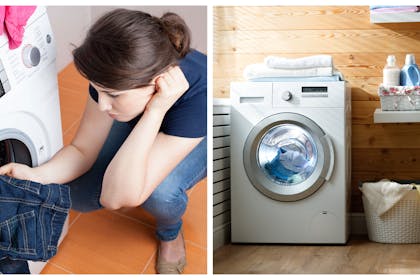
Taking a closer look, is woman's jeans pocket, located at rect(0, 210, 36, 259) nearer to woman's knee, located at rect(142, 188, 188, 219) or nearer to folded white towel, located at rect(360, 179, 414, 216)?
woman's knee, located at rect(142, 188, 188, 219)

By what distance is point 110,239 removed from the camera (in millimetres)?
2504

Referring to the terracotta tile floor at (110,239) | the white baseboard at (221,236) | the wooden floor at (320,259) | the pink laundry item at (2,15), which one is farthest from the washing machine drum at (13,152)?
the white baseboard at (221,236)

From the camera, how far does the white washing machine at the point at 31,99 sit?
2.24 m

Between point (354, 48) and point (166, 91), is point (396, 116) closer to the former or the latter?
point (354, 48)

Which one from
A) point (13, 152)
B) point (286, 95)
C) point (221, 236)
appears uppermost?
point (13, 152)

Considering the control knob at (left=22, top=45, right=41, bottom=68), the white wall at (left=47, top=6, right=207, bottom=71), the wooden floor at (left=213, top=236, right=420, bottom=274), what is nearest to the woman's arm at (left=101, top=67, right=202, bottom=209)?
the white wall at (left=47, top=6, right=207, bottom=71)

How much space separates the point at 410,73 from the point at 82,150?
200 centimetres

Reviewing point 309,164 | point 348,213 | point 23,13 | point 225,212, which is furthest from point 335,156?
point 23,13

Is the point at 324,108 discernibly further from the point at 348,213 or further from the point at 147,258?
the point at 147,258

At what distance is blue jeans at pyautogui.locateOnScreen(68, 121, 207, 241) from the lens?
247 cm

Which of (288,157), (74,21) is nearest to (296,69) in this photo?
(288,157)

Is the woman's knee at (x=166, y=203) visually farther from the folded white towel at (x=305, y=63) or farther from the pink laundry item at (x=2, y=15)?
the folded white towel at (x=305, y=63)

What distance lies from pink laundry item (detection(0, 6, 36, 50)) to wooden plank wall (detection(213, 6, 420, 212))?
175 cm
